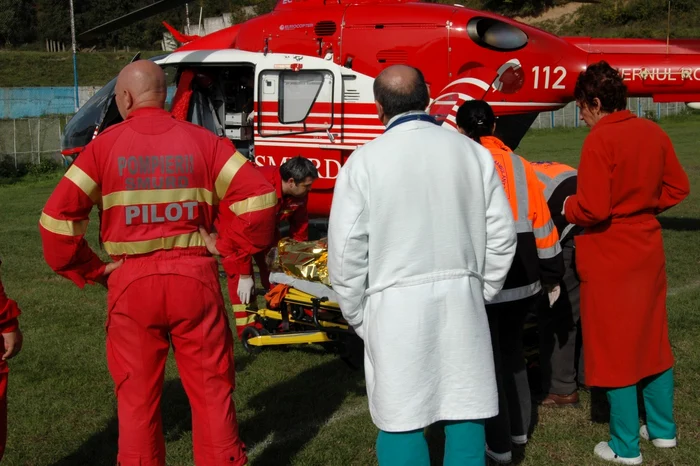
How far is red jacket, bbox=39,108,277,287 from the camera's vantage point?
354cm

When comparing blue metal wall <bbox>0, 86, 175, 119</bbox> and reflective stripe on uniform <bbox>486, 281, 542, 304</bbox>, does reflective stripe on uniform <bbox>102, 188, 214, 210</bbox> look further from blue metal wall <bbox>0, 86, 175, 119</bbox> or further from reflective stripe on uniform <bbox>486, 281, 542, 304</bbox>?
blue metal wall <bbox>0, 86, 175, 119</bbox>

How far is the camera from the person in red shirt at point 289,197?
643 cm

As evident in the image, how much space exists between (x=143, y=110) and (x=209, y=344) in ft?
3.58

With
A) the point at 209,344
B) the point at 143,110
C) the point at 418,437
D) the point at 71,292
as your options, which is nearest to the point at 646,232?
the point at 418,437

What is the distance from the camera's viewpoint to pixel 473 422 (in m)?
3.33

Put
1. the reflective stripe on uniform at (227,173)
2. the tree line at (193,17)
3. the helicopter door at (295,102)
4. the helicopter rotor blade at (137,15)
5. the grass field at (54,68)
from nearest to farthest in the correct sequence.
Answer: the reflective stripe on uniform at (227,173), the helicopter door at (295,102), the helicopter rotor blade at (137,15), the grass field at (54,68), the tree line at (193,17)

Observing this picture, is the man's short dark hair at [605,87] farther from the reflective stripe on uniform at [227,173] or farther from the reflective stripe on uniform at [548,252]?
the reflective stripe on uniform at [227,173]

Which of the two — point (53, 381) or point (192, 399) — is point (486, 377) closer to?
point (192, 399)

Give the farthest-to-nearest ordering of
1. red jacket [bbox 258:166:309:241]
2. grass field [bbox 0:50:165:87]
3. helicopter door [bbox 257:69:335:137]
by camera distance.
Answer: grass field [bbox 0:50:165:87] < helicopter door [bbox 257:69:335:137] < red jacket [bbox 258:166:309:241]

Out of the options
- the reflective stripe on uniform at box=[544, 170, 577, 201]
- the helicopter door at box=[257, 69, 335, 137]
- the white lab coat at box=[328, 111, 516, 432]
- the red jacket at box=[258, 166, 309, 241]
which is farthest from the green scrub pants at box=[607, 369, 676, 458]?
the helicopter door at box=[257, 69, 335, 137]

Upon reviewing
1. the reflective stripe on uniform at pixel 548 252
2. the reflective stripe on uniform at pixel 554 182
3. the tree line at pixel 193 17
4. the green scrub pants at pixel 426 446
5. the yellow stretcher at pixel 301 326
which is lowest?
the yellow stretcher at pixel 301 326

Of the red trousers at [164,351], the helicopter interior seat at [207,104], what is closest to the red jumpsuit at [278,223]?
the red trousers at [164,351]

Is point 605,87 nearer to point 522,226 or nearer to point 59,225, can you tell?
point 522,226

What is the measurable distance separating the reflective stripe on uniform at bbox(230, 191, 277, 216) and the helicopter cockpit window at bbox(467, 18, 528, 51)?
18.8ft
